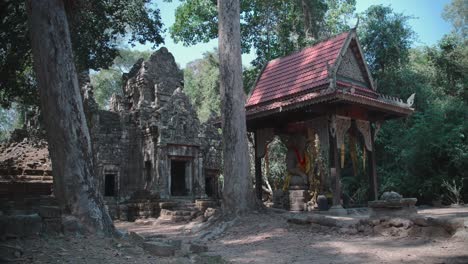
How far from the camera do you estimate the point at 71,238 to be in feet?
19.9

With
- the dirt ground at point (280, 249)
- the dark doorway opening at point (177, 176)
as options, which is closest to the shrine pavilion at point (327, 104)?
the dirt ground at point (280, 249)

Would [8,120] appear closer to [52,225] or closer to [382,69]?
[382,69]

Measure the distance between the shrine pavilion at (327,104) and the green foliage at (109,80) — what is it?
32.6 meters

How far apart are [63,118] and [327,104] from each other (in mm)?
7205

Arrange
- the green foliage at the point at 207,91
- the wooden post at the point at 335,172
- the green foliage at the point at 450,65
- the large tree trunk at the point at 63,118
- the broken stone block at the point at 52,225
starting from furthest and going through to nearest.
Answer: the green foliage at the point at 207,91
the green foliage at the point at 450,65
the wooden post at the point at 335,172
the large tree trunk at the point at 63,118
the broken stone block at the point at 52,225

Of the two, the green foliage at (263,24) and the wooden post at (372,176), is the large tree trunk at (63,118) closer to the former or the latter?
the wooden post at (372,176)

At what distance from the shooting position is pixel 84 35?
45.3ft

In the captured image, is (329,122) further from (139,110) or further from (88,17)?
(139,110)

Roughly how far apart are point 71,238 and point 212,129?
652 inches

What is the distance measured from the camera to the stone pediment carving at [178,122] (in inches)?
731

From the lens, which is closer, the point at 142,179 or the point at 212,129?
the point at 142,179

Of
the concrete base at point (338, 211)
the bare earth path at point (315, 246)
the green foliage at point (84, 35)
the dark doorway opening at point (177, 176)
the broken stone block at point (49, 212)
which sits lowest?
the bare earth path at point (315, 246)

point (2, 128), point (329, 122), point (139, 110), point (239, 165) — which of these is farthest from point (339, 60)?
point (2, 128)

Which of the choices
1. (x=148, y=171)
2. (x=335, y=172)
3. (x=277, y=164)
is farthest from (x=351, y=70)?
(x=148, y=171)
